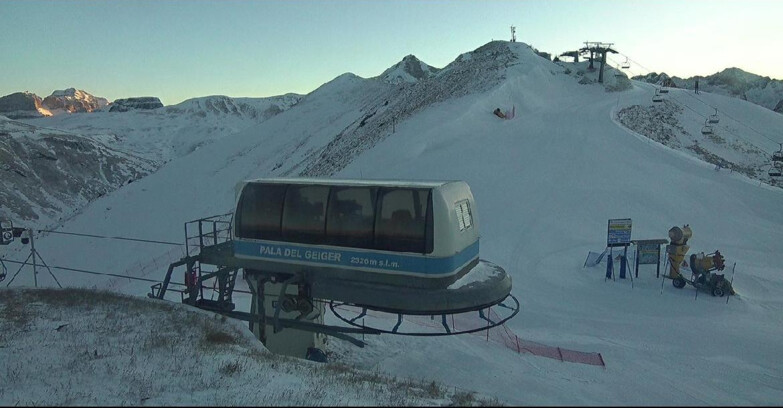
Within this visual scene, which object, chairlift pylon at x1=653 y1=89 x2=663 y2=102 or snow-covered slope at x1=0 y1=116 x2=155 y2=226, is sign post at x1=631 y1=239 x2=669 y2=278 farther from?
snow-covered slope at x1=0 y1=116 x2=155 y2=226

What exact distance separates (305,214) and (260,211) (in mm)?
1199

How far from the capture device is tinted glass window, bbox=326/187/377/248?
995cm

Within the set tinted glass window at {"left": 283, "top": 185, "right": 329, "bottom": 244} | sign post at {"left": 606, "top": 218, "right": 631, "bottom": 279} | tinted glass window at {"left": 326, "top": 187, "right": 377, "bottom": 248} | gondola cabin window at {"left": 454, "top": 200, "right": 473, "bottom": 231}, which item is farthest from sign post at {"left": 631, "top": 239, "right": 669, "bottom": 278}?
tinted glass window at {"left": 283, "top": 185, "right": 329, "bottom": 244}

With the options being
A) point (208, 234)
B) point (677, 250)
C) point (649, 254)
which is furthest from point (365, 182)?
point (677, 250)

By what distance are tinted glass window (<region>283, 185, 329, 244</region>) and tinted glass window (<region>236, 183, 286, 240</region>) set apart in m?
0.21

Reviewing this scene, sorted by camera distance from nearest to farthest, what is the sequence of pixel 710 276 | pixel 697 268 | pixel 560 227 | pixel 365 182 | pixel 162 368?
pixel 162 368 < pixel 365 182 < pixel 710 276 < pixel 697 268 < pixel 560 227

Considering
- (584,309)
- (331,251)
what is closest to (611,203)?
(584,309)

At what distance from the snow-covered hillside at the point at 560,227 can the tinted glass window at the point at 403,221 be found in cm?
322

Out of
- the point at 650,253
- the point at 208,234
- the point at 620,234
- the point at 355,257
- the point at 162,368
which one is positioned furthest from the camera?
the point at 620,234

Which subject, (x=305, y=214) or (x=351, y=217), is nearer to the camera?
(x=351, y=217)

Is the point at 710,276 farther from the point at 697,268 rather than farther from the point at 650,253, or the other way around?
the point at 650,253

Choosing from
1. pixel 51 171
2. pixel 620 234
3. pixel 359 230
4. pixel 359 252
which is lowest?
pixel 51 171

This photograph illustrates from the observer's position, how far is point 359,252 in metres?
10.1

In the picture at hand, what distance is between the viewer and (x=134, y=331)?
411 inches
